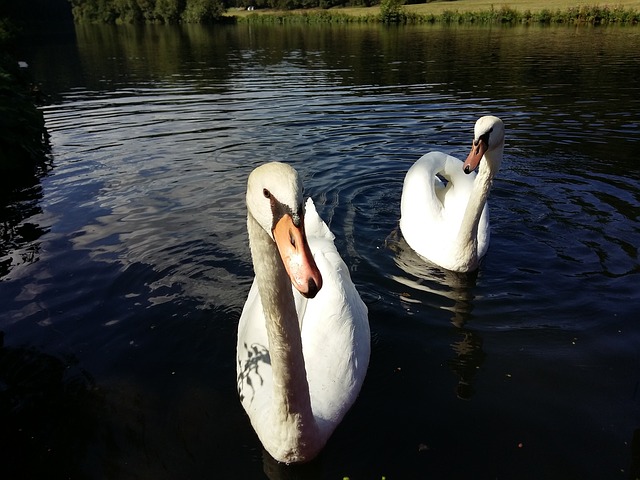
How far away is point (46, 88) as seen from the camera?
74.3ft

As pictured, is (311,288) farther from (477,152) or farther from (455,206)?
(455,206)

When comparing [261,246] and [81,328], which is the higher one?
[261,246]

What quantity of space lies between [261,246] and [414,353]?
2843mm

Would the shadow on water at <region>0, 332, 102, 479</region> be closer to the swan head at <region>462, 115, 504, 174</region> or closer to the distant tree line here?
the swan head at <region>462, 115, 504, 174</region>

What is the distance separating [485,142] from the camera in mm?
6578

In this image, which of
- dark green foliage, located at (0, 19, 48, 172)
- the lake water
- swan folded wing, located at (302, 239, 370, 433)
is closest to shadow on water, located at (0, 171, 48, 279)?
the lake water

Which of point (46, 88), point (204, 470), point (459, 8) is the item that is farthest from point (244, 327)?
point (459, 8)

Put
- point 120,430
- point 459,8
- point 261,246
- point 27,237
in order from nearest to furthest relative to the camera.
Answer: point 261,246 → point 120,430 → point 27,237 → point 459,8

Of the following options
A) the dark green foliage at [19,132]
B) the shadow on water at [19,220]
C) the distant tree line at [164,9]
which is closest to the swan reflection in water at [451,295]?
the shadow on water at [19,220]

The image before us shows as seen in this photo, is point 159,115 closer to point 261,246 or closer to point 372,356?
point 372,356

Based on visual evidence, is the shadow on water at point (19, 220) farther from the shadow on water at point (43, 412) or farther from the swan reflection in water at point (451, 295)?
the swan reflection in water at point (451, 295)

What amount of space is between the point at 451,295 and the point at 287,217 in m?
4.13

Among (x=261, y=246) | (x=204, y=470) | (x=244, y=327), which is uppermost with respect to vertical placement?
(x=261, y=246)

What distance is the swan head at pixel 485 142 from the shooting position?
6496mm
